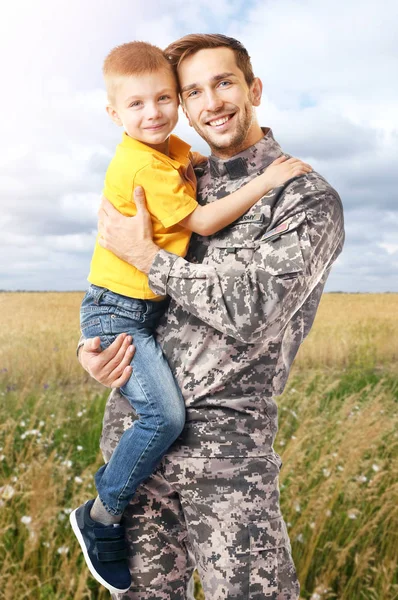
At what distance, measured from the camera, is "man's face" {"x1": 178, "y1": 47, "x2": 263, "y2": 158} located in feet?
9.55

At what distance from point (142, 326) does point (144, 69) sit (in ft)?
3.52

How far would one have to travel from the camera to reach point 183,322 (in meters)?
2.87

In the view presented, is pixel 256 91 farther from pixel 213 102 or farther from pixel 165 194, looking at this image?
pixel 165 194

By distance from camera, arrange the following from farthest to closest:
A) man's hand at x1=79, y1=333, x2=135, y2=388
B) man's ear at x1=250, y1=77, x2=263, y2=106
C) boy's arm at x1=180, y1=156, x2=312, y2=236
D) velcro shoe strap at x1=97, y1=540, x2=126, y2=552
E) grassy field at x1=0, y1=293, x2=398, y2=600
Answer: grassy field at x1=0, y1=293, x2=398, y2=600
man's ear at x1=250, y1=77, x2=263, y2=106
velcro shoe strap at x1=97, y1=540, x2=126, y2=552
man's hand at x1=79, y1=333, x2=135, y2=388
boy's arm at x1=180, y1=156, x2=312, y2=236

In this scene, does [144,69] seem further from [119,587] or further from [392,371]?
[392,371]

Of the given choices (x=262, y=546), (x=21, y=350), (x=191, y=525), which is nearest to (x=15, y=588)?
(x=191, y=525)

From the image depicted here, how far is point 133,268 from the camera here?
291 cm

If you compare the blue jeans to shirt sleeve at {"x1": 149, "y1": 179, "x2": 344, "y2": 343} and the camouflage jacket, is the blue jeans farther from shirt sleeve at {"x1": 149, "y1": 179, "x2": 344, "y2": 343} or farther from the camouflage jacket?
shirt sleeve at {"x1": 149, "y1": 179, "x2": 344, "y2": 343}

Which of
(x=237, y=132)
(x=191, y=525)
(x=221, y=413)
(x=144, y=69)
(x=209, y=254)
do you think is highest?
(x=144, y=69)

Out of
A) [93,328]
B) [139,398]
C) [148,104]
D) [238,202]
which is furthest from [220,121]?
[139,398]

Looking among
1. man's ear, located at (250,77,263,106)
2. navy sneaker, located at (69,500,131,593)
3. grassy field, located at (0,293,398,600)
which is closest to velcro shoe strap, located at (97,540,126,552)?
navy sneaker, located at (69,500,131,593)

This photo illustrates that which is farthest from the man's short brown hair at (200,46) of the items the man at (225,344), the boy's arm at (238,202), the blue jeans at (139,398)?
the blue jeans at (139,398)

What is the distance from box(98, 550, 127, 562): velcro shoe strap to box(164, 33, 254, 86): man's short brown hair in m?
2.10

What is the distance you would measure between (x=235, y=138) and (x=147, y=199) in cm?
48
